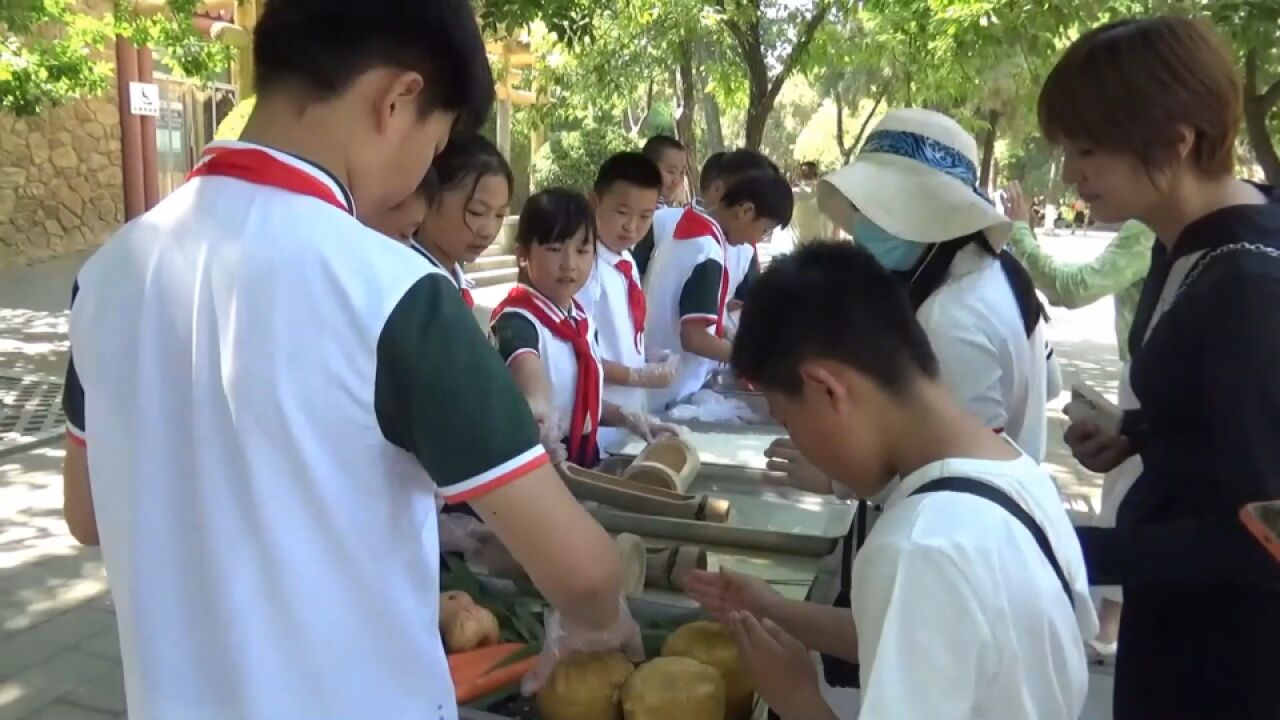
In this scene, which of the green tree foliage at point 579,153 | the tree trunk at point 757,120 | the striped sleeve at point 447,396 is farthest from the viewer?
the green tree foliage at point 579,153

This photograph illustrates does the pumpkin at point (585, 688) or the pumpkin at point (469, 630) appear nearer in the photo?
the pumpkin at point (585, 688)

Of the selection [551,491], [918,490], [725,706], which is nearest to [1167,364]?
[918,490]

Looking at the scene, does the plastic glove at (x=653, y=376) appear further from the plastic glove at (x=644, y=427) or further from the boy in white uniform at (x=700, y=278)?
the boy in white uniform at (x=700, y=278)

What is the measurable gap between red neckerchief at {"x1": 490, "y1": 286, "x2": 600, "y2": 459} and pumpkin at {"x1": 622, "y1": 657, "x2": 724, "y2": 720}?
3.90 feet

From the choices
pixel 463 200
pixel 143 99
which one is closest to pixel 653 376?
pixel 463 200

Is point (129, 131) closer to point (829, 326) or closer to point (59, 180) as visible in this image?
point (59, 180)

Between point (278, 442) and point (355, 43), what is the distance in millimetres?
364

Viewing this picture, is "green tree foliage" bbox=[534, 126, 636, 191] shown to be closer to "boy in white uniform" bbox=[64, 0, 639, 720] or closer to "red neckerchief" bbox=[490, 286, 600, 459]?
"red neckerchief" bbox=[490, 286, 600, 459]

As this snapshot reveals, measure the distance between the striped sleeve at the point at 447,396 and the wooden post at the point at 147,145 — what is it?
11.3 metres

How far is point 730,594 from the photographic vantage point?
144 centimetres

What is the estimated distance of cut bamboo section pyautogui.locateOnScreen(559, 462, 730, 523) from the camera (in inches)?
81.7

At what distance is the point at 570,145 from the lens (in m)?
15.1

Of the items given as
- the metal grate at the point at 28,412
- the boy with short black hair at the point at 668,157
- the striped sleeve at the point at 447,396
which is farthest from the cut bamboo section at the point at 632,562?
the metal grate at the point at 28,412

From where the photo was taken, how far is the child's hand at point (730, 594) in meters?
1.42
